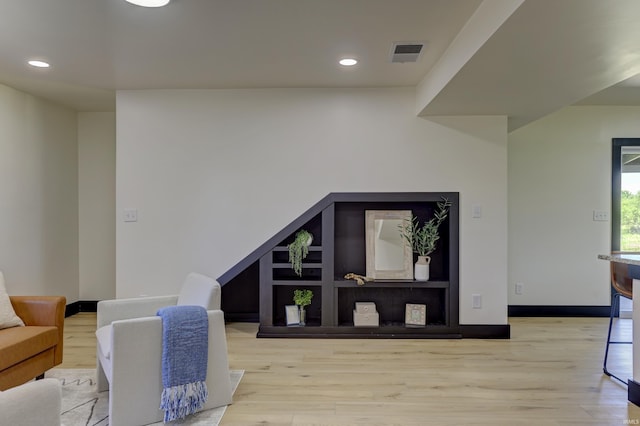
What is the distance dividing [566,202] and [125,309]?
4659 mm

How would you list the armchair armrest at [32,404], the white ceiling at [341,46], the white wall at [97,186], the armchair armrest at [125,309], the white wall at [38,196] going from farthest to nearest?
the white wall at [97,186], the white wall at [38,196], the armchair armrest at [125,309], the white ceiling at [341,46], the armchair armrest at [32,404]

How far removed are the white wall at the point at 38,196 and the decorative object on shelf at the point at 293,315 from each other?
2606 mm

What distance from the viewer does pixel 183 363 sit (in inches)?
86.7

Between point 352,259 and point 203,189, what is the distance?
1.66 metres

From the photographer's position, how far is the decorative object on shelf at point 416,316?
386 cm

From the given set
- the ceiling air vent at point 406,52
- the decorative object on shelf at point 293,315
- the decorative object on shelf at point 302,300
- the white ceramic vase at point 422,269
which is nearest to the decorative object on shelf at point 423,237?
the white ceramic vase at point 422,269

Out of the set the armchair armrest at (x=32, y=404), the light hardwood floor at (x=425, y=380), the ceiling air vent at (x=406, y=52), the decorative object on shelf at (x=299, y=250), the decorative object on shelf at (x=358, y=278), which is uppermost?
the ceiling air vent at (x=406, y=52)

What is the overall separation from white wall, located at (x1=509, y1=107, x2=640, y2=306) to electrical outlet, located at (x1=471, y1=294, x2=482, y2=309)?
1.06 m

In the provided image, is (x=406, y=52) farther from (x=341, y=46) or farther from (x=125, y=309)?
(x=125, y=309)

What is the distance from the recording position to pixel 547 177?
15.1 feet

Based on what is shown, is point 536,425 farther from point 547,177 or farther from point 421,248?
point 547,177

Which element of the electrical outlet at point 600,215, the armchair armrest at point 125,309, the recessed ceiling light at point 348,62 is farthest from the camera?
the electrical outlet at point 600,215

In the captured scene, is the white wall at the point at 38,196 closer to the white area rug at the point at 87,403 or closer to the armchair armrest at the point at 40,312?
the armchair armrest at the point at 40,312

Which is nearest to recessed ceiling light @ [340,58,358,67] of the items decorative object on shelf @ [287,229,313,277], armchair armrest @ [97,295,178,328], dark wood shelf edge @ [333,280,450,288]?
decorative object on shelf @ [287,229,313,277]
